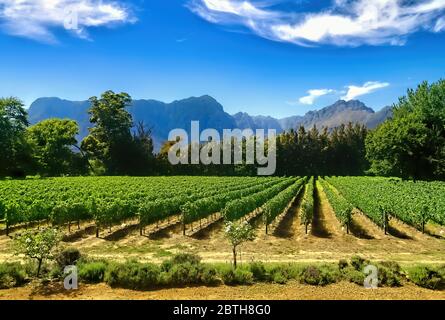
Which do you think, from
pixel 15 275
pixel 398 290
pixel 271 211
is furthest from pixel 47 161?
pixel 398 290

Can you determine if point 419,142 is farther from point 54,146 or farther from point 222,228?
point 54,146

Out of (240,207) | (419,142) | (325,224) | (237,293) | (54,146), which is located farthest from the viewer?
(54,146)

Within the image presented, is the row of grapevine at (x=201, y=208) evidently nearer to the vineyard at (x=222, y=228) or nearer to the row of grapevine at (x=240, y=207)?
the vineyard at (x=222, y=228)

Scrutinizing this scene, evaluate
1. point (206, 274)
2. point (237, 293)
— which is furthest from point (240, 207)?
point (237, 293)

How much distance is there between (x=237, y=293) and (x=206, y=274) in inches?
60.1

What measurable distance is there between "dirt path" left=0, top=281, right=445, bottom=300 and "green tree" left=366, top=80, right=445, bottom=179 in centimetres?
5793

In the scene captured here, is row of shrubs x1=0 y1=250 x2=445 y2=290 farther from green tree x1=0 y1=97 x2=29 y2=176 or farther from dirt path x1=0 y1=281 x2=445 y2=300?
green tree x1=0 y1=97 x2=29 y2=176

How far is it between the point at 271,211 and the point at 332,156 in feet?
300

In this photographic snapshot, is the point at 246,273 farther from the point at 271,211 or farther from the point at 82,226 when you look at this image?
the point at 82,226

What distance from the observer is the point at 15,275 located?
1328cm

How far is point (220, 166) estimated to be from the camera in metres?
100

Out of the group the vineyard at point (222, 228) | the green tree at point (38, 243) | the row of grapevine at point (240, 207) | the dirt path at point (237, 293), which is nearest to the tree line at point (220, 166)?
the vineyard at point (222, 228)

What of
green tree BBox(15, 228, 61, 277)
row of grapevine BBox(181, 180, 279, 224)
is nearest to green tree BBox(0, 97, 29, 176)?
row of grapevine BBox(181, 180, 279, 224)

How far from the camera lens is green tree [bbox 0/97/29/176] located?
71.1 meters
